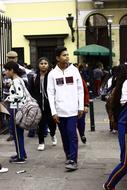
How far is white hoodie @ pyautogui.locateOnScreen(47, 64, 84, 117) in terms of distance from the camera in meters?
7.77

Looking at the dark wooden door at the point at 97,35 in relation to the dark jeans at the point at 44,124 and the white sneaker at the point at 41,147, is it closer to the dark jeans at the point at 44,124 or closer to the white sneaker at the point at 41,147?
the dark jeans at the point at 44,124

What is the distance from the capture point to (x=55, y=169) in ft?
26.1

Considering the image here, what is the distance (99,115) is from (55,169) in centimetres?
840

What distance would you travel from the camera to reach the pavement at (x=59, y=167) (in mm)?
6984

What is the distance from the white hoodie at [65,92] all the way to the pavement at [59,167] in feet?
2.98

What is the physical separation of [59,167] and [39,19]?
21.4 metres

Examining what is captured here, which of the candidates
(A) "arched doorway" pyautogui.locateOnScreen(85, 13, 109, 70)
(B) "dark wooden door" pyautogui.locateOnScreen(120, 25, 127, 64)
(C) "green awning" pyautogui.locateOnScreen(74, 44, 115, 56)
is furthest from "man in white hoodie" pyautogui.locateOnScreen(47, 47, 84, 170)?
(B) "dark wooden door" pyautogui.locateOnScreen(120, 25, 127, 64)

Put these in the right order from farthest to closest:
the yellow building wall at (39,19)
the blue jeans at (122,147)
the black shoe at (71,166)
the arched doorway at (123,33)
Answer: the yellow building wall at (39,19), the arched doorway at (123,33), the black shoe at (71,166), the blue jeans at (122,147)

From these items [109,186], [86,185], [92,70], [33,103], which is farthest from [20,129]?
[92,70]

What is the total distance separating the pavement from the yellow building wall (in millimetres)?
17972

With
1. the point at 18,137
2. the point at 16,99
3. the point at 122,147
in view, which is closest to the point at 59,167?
the point at 18,137

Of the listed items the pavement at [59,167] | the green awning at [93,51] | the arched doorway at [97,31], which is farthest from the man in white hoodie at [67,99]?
the arched doorway at [97,31]

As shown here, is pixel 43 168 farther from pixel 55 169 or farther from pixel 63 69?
pixel 63 69

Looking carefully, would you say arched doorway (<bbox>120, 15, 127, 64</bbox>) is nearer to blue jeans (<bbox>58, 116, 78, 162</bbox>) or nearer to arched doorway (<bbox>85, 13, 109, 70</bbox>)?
arched doorway (<bbox>85, 13, 109, 70</bbox>)
